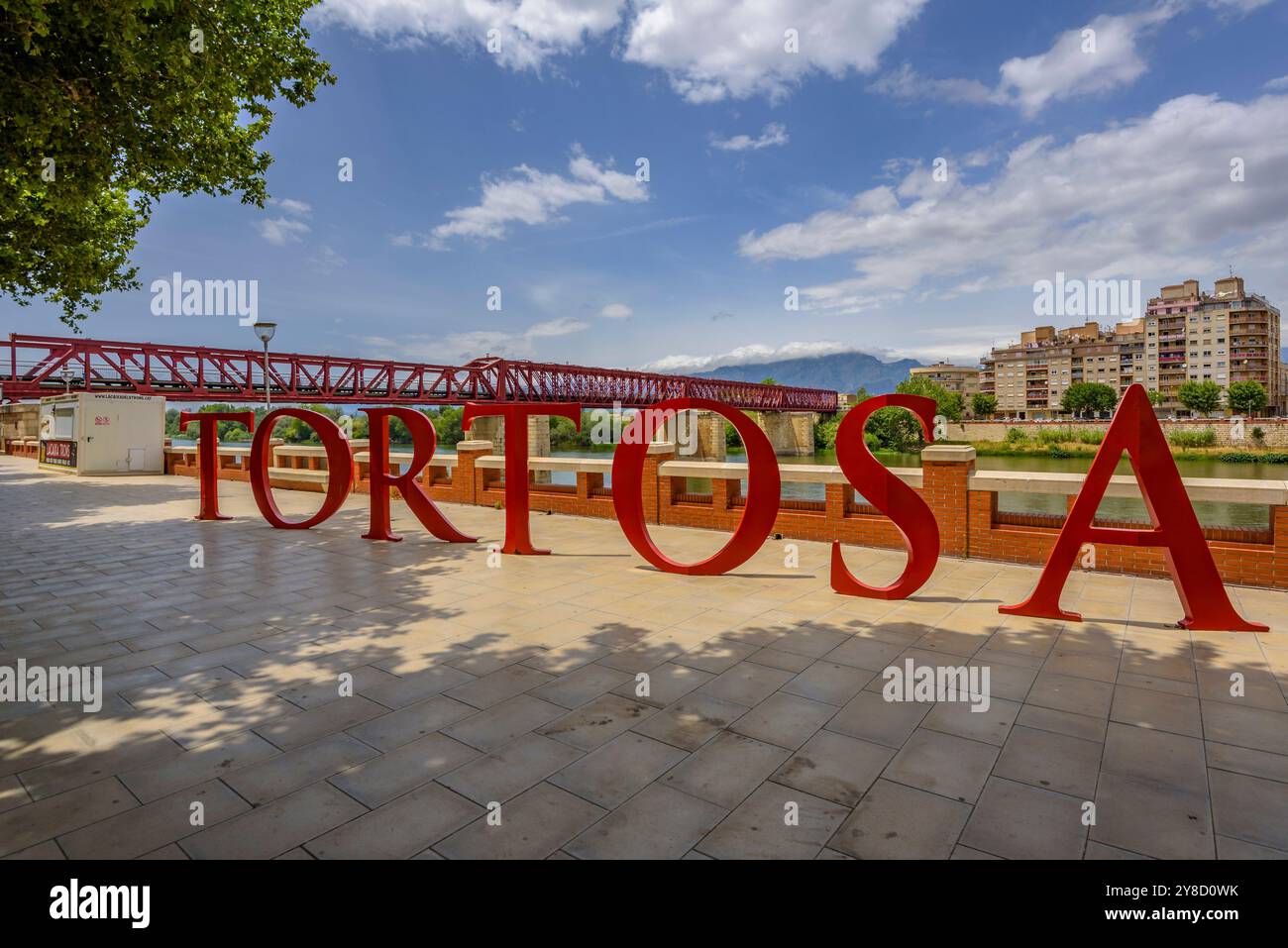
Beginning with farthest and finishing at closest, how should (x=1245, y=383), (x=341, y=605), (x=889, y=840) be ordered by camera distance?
(x=1245, y=383) → (x=341, y=605) → (x=889, y=840)

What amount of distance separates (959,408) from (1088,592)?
108417 mm

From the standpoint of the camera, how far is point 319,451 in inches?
797

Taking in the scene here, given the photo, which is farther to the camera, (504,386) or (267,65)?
(504,386)

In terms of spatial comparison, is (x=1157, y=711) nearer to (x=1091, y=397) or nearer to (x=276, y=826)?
(x=276, y=826)

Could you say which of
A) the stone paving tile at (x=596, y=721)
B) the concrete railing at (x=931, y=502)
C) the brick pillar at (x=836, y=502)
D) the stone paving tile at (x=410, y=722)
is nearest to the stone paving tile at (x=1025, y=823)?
the stone paving tile at (x=596, y=721)

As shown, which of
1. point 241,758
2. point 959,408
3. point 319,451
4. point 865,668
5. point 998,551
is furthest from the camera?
point 959,408

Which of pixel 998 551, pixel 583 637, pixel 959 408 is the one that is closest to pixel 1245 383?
pixel 959 408

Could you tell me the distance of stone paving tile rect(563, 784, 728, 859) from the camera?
315 centimetres

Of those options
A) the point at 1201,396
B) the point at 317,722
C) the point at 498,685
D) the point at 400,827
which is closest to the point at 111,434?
the point at 317,722

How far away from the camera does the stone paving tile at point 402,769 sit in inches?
145

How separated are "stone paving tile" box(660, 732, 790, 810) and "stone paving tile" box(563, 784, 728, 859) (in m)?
0.09

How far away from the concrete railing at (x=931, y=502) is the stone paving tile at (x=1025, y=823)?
17.6ft
